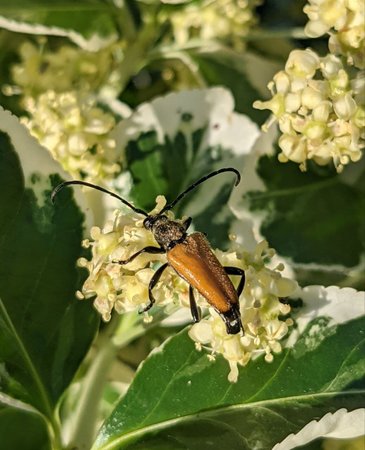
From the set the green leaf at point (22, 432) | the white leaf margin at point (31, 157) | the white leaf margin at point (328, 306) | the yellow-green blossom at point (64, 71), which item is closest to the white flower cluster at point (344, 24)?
the white leaf margin at point (328, 306)

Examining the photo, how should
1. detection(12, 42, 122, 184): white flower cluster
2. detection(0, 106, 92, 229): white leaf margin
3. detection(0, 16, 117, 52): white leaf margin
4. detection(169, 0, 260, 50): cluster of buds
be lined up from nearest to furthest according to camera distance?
detection(0, 106, 92, 229): white leaf margin
detection(12, 42, 122, 184): white flower cluster
detection(0, 16, 117, 52): white leaf margin
detection(169, 0, 260, 50): cluster of buds

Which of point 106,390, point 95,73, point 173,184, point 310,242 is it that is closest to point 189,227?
point 173,184

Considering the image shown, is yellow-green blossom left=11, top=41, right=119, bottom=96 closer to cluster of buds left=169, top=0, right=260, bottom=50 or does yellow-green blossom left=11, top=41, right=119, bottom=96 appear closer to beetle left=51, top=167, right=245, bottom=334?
cluster of buds left=169, top=0, right=260, bottom=50

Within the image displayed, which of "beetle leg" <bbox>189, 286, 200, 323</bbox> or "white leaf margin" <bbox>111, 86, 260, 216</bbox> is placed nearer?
"beetle leg" <bbox>189, 286, 200, 323</bbox>

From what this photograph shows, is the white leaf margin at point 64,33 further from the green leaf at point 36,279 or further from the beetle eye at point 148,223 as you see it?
the beetle eye at point 148,223

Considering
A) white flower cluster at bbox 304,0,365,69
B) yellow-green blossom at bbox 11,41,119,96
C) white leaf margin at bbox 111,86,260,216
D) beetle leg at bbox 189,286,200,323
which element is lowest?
beetle leg at bbox 189,286,200,323

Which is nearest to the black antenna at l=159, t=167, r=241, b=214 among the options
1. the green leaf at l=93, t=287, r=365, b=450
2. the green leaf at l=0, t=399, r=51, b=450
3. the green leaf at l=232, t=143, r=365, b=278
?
the green leaf at l=232, t=143, r=365, b=278

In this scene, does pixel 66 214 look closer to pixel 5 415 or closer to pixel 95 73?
pixel 5 415
